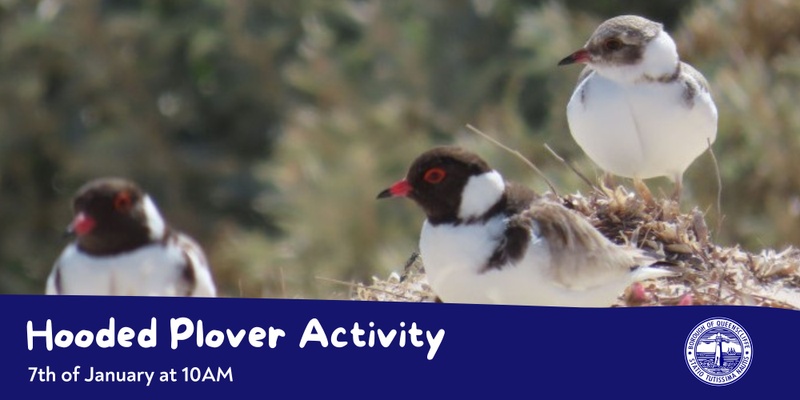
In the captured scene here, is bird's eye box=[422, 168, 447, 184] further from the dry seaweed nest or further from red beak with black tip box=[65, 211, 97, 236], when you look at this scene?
red beak with black tip box=[65, 211, 97, 236]

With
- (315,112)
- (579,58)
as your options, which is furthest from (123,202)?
(315,112)

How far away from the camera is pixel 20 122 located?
24031mm

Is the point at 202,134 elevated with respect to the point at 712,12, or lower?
elevated

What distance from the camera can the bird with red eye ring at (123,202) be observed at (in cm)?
938

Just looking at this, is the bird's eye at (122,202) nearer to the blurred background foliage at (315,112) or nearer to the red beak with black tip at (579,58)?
the blurred background foliage at (315,112)

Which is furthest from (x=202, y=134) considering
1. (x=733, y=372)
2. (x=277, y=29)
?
(x=733, y=372)

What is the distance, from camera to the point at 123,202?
→ 9430 mm

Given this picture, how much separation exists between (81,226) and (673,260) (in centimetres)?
313

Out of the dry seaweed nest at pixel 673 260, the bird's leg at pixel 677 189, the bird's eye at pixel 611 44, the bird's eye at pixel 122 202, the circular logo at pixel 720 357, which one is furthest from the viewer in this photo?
the bird's eye at pixel 122 202

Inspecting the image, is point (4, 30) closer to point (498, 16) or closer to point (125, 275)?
point (498, 16)

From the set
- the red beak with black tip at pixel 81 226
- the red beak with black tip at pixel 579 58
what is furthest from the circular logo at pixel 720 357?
the red beak with black tip at pixel 81 226

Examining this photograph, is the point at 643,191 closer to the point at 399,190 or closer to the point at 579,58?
the point at 579,58

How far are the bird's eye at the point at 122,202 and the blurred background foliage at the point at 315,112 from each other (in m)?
0.88

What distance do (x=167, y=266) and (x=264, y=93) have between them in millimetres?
14272
